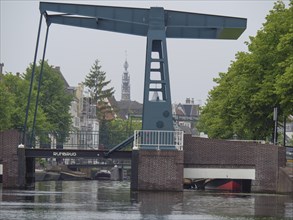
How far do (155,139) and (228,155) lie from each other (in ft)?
12.0

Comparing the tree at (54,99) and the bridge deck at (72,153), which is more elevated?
the tree at (54,99)

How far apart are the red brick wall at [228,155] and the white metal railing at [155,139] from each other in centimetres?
88

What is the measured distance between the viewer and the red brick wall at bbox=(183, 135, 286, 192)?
160ft

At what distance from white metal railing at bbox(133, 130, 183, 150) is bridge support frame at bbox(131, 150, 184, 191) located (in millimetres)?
601

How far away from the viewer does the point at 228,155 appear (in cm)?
4900

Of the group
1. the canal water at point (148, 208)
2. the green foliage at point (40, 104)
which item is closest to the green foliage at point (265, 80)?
the canal water at point (148, 208)

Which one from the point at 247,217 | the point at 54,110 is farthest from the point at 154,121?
the point at 54,110

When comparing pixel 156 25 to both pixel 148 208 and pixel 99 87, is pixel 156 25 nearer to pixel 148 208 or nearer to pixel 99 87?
pixel 148 208

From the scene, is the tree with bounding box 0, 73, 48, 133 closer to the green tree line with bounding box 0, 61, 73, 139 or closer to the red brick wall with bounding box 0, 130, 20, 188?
the green tree line with bounding box 0, 61, 73, 139

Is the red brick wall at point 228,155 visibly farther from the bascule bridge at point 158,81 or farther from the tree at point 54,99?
the tree at point 54,99

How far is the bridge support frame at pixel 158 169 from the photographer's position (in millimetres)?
47250

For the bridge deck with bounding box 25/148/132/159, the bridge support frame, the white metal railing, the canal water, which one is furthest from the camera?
the bridge deck with bounding box 25/148/132/159

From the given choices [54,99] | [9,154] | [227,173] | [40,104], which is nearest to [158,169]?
[227,173]

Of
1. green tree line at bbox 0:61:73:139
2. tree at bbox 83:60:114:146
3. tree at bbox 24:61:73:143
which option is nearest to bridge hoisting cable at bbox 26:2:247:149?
green tree line at bbox 0:61:73:139
